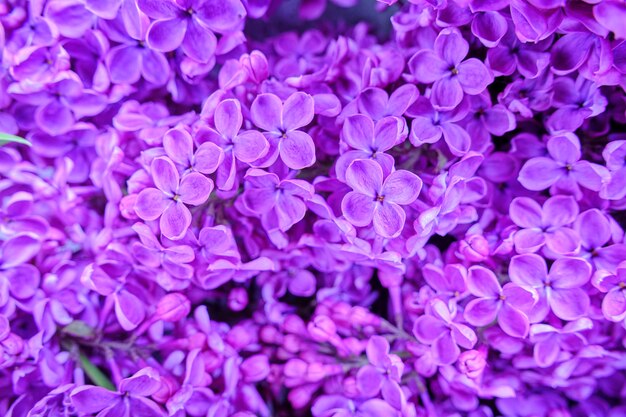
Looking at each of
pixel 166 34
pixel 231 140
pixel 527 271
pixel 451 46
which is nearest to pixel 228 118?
pixel 231 140

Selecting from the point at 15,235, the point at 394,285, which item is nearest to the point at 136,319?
the point at 15,235

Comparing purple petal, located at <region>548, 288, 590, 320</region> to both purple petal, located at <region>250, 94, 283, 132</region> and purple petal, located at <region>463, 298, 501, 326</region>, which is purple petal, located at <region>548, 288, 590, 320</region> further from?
purple petal, located at <region>250, 94, 283, 132</region>

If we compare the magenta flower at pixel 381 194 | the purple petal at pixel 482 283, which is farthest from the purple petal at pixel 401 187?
the purple petal at pixel 482 283

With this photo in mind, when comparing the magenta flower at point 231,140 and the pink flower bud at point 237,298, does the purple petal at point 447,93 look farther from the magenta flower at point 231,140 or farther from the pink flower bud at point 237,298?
the pink flower bud at point 237,298

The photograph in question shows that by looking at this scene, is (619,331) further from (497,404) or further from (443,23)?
(443,23)

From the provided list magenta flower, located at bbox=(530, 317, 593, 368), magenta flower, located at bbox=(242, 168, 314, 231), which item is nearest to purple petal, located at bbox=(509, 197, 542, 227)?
magenta flower, located at bbox=(530, 317, 593, 368)

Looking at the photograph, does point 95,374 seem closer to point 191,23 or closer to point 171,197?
point 171,197
